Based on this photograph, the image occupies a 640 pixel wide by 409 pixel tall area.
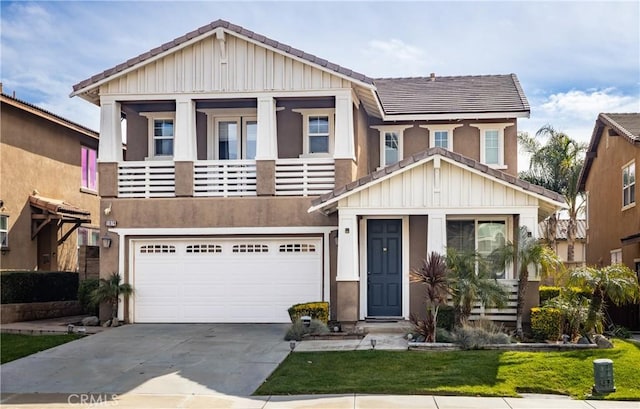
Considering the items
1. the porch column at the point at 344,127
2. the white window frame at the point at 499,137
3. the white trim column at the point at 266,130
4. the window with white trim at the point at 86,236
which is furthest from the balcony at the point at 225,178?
the window with white trim at the point at 86,236

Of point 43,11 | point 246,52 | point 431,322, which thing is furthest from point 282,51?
point 431,322

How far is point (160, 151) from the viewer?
64.5 ft

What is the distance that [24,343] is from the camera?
15.6 m

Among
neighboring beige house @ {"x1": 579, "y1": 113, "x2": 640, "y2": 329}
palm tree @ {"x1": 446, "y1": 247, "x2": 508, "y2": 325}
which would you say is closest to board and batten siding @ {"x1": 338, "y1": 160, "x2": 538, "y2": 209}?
palm tree @ {"x1": 446, "y1": 247, "x2": 508, "y2": 325}

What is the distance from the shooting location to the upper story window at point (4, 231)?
70.4ft

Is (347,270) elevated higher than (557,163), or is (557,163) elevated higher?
(557,163)

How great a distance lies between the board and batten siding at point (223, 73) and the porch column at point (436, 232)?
419 cm

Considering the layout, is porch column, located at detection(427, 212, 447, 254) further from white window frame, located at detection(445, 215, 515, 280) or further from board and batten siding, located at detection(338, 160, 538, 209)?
white window frame, located at detection(445, 215, 515, 280)

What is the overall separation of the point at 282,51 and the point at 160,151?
15.2 ft

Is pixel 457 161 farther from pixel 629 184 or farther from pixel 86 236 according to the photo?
pixel 86 236

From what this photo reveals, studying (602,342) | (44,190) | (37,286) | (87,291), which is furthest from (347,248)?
(44,190)

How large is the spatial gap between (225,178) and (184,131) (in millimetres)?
1618

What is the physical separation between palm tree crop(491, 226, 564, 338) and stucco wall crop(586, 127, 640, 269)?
6.44 meters

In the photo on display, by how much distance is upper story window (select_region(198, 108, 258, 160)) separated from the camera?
19.5 m
